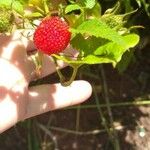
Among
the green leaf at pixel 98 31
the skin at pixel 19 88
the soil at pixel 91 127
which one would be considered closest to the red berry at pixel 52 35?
the green leaf at pixel 98 31

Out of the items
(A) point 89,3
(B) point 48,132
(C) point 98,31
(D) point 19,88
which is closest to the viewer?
(C) point 98,31

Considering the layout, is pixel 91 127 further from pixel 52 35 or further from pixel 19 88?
pixel 52 35

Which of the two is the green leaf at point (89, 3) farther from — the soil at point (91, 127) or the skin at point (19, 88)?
the soil at point (91, 127)

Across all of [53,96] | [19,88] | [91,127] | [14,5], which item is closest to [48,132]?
[91,127]

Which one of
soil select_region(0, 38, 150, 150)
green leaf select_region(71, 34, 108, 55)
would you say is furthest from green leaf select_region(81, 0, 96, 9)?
soil select_region(0, 38, 150, 150)

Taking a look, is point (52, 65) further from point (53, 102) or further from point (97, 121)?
point (97, 121)

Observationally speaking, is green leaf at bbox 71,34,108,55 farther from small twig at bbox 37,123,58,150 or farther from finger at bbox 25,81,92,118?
small twig at bbox 37,123,58,150
